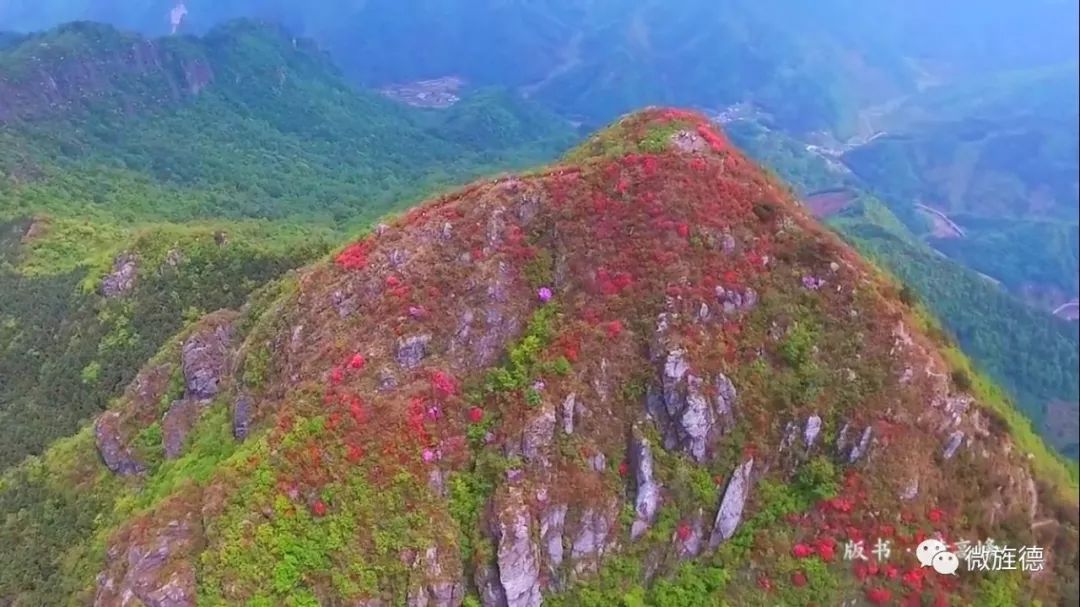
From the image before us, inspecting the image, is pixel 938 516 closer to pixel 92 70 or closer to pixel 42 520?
pixel 42 520

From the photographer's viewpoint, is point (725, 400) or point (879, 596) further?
point (725, 400)

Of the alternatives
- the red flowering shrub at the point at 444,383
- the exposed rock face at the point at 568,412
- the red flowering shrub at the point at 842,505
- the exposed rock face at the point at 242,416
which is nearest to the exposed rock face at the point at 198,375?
the exposed rock face at the point at 242,416

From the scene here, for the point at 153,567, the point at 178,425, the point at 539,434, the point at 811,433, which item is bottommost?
the point at 811,433

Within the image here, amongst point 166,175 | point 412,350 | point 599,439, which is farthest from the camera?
point 166,175

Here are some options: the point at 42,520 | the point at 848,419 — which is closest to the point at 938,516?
the point at 848,419

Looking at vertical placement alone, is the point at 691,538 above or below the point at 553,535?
below

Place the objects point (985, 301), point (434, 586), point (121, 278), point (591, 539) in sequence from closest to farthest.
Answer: point (434, 586) < point (591, 539) < point (121, 278) < point (985, 301)

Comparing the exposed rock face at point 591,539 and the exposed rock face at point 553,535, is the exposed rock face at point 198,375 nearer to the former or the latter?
the exposed rock face at point 553,535

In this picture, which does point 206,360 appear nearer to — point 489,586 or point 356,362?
point 356,362

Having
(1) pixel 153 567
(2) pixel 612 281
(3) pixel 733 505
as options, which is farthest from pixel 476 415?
(1) pixel 153 567
